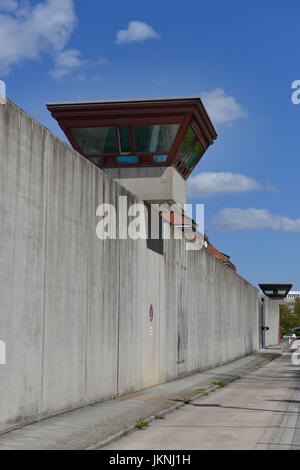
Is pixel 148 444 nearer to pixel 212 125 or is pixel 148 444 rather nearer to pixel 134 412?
pixel 134 412

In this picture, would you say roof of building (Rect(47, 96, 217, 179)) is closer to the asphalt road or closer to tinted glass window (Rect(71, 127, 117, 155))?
tinted glass window (Rect(71, 127, 117, 155))

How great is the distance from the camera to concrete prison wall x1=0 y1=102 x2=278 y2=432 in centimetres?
1031

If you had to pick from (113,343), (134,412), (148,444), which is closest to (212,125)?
(113,343)

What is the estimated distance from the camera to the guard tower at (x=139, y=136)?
19562 millimetres

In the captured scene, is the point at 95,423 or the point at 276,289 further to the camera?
the point at 276,289

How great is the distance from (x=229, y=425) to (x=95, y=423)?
2583mm

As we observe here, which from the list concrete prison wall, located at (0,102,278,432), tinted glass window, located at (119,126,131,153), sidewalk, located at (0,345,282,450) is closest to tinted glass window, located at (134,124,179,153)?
tinted glass window, located at (119,126,131,153)

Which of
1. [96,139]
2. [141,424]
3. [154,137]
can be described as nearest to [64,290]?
[141,424]

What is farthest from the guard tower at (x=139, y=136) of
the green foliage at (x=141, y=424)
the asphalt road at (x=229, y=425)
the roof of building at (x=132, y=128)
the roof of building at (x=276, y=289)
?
the roof of building at (x=276, y=289)

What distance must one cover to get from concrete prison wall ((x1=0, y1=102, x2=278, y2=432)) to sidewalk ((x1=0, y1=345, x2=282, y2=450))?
33 centimetres

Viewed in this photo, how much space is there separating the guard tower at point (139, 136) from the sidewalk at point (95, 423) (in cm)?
649

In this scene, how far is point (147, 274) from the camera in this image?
19141mm

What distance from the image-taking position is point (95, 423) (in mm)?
11148

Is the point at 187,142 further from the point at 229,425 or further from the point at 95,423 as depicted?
the point at 95,423
